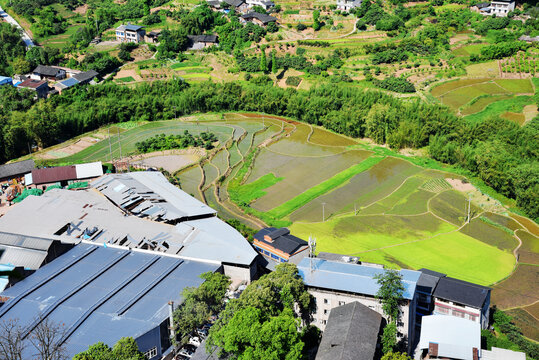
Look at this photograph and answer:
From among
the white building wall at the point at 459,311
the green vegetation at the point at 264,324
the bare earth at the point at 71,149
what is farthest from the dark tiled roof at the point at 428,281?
the bare earth at the point at 71,149

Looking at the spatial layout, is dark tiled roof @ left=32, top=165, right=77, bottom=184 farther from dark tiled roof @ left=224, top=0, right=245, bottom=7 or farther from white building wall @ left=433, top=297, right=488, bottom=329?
dark tiled roof @ left=224, top=0, right=245, bottom=7

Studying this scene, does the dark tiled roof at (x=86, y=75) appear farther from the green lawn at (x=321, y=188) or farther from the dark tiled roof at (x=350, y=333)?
the dark tiled roof at (x=350, y=333)

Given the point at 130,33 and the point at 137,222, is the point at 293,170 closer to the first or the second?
the point at 137,222

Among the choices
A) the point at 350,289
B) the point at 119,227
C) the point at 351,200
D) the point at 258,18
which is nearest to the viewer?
the point at 350,289

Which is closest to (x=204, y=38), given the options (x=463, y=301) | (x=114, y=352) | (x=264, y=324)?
(x=463, y=301)

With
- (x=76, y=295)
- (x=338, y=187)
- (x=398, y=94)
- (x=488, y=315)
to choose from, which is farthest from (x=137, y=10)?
(x=488, y=315)

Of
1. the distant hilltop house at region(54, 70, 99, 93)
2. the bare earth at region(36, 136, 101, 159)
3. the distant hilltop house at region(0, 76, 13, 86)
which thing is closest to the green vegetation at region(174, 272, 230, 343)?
the bare earth at region(36, 136, 101, 159)
